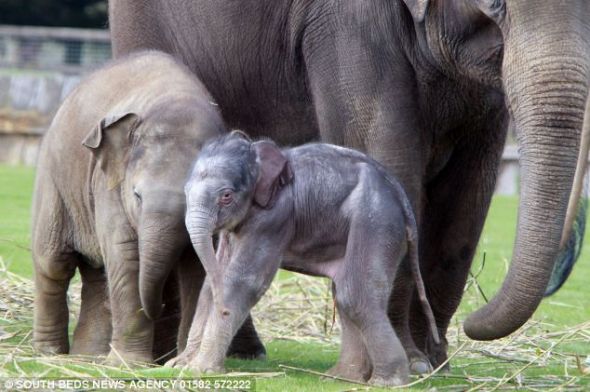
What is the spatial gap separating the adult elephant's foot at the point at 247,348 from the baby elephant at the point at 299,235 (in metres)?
1.56

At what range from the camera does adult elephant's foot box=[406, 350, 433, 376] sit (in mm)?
7059

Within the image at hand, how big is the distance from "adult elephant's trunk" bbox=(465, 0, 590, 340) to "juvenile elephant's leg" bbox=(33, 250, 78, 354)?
2444 millimetres

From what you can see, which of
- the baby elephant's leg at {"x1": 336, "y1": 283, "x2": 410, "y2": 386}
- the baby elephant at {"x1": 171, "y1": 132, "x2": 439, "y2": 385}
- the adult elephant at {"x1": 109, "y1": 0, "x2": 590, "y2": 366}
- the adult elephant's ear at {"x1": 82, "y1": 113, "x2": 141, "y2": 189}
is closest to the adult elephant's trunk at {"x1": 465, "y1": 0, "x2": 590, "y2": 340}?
the adult elephant at {"x1": 109, "y1": 0, "x2": 590, "y2": 366}

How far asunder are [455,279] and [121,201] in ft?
6.42

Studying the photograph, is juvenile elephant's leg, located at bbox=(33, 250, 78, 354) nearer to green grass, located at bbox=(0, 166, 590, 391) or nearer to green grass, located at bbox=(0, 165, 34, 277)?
green grass, located at bbox=(0, 166, 590, 391)

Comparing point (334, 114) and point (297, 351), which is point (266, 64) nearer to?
point (334, 114)

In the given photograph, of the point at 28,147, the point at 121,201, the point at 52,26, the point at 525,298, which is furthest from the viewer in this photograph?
the point at 52,26

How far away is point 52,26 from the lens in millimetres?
36812

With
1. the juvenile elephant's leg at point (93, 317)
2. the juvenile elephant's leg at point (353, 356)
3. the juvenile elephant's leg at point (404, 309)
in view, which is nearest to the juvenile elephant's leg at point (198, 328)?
the juvenile elephant's leg at point (353, 356)

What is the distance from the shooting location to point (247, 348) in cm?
796

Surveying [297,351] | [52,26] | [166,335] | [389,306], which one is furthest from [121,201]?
[52,26]

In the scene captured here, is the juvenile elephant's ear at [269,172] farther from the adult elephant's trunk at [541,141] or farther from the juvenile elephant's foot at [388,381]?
the adult elephant's trunk at [541,141]

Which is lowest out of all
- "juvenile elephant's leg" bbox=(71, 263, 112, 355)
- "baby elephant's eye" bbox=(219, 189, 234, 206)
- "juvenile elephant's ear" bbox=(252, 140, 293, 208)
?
"juvenile elephant's leg" bbox=(71, 263, 112, 355)

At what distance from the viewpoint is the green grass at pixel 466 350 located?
A: 6.37 m
